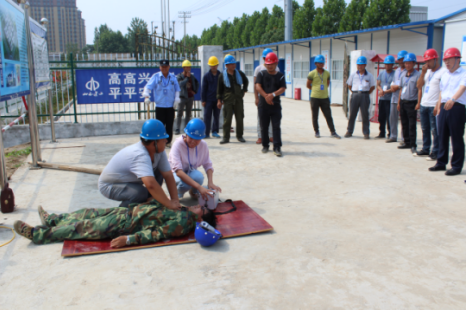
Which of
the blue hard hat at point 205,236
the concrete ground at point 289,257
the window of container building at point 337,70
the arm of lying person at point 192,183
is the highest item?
the window of container building at point 337,70

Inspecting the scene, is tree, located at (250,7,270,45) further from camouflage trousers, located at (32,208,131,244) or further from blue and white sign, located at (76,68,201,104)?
camouflage trousers, located at (32,208,131,244)

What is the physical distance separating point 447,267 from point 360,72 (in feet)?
21.7

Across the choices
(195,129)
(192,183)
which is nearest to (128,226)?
(192,183)

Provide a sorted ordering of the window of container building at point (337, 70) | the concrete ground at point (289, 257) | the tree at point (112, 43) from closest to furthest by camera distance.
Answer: the concrete ground at point (289, 257) → the window of container building at point (337, 70) → the tree at point (112, 43)

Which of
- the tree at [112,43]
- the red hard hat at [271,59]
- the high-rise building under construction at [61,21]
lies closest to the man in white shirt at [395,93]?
the red hard hat at [271,59]

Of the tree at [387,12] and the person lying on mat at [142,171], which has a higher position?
the tree at [387,12]

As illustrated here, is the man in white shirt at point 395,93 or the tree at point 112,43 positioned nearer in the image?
the man in white shirt at point 395,93

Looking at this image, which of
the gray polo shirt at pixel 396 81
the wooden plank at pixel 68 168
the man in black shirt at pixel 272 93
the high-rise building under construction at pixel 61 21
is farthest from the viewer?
the high-rise building under construction at pixel 61 21

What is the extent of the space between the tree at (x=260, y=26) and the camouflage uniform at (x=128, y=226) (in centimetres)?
3537

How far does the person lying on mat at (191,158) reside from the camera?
4.34 m

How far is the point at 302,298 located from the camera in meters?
2.79

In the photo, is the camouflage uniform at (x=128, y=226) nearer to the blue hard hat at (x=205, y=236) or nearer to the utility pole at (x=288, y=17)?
the blue hard hat at (x=205, y=236)

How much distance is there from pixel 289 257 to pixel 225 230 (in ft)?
2.56

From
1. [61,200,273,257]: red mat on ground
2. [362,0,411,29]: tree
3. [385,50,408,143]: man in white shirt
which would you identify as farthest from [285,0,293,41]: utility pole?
[61,200,273,257]: red mat on ground
